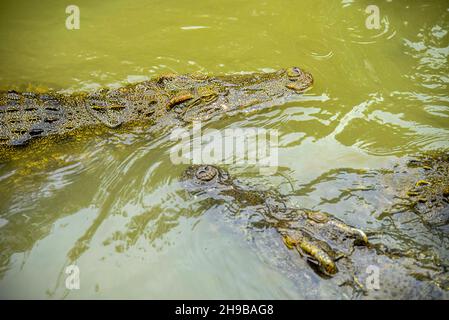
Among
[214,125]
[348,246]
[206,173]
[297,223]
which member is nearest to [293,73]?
[214,125]

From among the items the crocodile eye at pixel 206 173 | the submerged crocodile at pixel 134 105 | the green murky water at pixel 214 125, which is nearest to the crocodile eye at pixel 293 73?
the submerged crocodile at pixel 134 105

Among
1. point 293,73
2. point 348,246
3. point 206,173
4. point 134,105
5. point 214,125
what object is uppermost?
point 293,73

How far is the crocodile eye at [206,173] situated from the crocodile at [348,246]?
0.37 ft

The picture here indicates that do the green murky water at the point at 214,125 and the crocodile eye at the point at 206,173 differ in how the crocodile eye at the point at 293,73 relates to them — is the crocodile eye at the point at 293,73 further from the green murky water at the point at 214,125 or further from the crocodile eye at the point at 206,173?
the crocodile eye at the point at 206,173

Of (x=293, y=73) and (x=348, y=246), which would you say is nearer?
(x=348, y=246)

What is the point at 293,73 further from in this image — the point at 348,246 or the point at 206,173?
the point at 348,246

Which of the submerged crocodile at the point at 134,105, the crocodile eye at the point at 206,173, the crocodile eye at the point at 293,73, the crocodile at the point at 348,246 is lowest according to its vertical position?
the crocodile at the point at 348,246

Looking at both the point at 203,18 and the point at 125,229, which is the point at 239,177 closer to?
the point at 125,229

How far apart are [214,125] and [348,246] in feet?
7.99

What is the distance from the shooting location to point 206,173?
3674 mm

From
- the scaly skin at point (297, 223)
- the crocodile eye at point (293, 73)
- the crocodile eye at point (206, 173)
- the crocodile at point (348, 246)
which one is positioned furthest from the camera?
the crocodile eye at point (293, 73)

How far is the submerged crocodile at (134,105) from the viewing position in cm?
420

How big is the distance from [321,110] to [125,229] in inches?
124

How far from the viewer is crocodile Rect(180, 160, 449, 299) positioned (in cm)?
259
